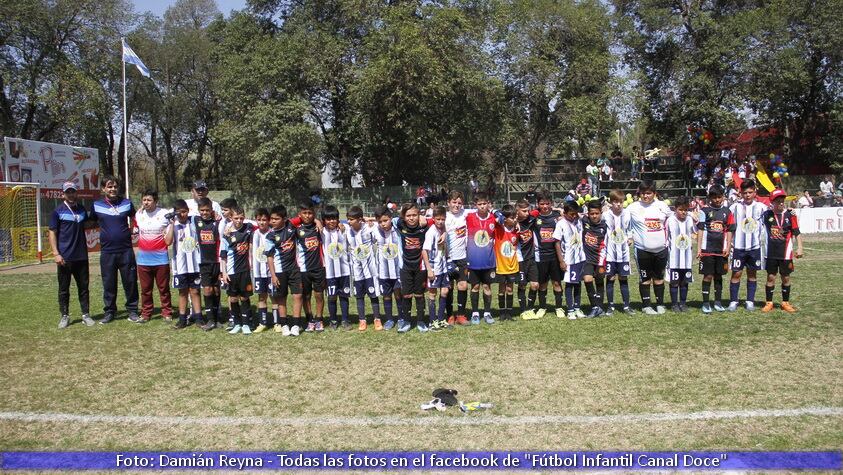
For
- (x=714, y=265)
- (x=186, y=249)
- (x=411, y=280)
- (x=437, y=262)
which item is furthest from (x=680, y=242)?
(x=186, y=249)

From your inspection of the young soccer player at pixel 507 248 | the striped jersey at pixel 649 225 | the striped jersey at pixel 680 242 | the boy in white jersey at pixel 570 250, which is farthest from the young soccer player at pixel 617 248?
the young soccer player at pixel 507 248

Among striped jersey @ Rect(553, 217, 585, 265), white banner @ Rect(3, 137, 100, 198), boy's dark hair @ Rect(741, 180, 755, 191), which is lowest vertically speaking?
striped jersey @ Rect(553, 217, 585, 265)

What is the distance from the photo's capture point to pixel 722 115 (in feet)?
114

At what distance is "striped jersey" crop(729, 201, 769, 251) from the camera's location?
9.79 meters

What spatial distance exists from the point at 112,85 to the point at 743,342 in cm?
4241

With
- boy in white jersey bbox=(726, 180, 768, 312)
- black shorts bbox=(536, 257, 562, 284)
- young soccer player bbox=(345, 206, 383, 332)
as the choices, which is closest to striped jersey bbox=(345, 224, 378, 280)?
young soccer player bbox=(345, 206, 383, 332)

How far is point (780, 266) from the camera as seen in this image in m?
9.66

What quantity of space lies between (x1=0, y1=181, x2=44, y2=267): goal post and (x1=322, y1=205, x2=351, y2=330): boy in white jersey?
14242mm

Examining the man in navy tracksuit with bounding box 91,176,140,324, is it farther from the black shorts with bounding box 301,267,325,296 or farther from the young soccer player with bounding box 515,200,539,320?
the young soccer player with bounding box 515,200,539,320

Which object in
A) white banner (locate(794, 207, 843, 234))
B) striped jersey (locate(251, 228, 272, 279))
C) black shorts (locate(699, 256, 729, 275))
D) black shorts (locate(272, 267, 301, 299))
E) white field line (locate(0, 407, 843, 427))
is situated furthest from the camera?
white banner (locate(794, 207, 843, 234))

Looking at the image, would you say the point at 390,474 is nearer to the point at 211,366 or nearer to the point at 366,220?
the point at 211,366

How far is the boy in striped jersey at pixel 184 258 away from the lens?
9.30 meters

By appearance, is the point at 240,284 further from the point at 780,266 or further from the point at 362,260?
the point at 780,266

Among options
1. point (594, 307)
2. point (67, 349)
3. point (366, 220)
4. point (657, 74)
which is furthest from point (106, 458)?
point (657, 74)
